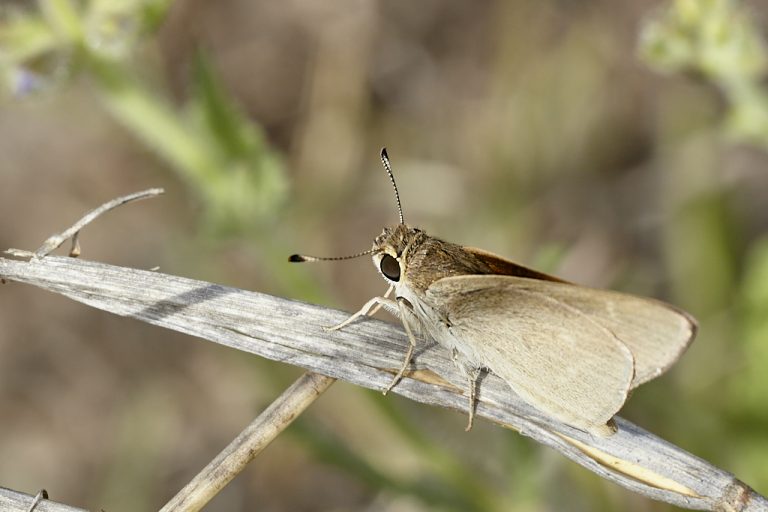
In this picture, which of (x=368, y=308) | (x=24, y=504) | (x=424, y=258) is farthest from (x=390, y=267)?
(x=24, y=504)

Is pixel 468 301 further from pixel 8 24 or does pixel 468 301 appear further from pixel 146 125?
pixel 8 24

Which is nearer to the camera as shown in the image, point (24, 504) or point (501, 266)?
point (24, 504)

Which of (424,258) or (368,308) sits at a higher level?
(424,258)

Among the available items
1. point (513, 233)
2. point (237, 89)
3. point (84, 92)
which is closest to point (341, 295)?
point (513, 233)

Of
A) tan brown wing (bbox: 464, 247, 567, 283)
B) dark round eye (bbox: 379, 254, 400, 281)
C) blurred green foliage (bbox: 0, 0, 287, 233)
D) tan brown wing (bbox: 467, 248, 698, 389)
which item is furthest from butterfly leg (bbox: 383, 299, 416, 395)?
blurred green foliage (bbox: 0, 0, 287, 233)

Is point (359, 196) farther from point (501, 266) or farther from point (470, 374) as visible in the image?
point (470, 374)

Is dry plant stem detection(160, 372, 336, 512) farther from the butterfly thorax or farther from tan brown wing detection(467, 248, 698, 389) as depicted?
tan brown wing detection(467, 248, 698, 389)
